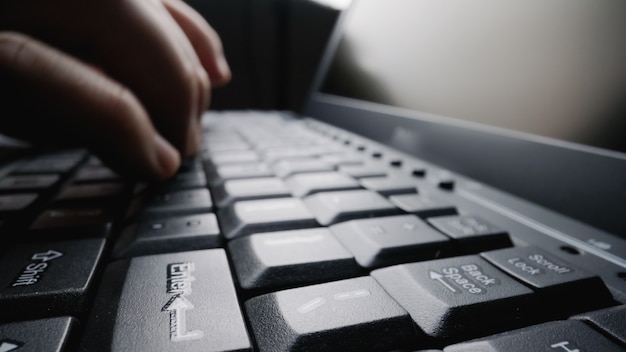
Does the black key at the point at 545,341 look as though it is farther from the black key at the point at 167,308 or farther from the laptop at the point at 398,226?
the black key at the point at 167,308

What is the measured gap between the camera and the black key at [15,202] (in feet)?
1.29

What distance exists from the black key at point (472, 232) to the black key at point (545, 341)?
4.4 inches

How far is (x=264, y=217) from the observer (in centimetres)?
38

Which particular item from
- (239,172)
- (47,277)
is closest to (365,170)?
(239,172)

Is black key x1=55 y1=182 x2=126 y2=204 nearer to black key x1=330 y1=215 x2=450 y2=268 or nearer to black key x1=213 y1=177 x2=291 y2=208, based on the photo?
black key x1=213 y1=177 x2=291 y2=208

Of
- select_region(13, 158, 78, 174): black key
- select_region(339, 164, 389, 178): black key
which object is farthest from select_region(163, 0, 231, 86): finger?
select_region(339, 164, 389, 178): black key

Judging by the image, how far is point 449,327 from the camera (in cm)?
22

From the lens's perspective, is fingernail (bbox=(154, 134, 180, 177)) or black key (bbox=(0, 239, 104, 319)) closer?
black key (bbox=(0, 239, 104, 319))

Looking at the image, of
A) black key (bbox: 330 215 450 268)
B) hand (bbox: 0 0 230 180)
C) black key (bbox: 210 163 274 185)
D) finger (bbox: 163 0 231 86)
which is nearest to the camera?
black key (bbox: 330 215 450 268)

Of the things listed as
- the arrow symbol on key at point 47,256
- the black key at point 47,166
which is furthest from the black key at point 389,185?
the black key at point 47,166

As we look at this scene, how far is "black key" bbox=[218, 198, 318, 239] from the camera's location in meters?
0.36

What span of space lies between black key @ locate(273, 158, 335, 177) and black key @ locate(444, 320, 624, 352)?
14.0 inches

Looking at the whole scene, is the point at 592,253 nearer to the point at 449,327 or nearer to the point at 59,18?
the point at 449,327

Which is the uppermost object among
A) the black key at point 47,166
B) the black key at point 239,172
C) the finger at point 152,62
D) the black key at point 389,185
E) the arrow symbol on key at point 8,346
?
the finger at point 152,62
